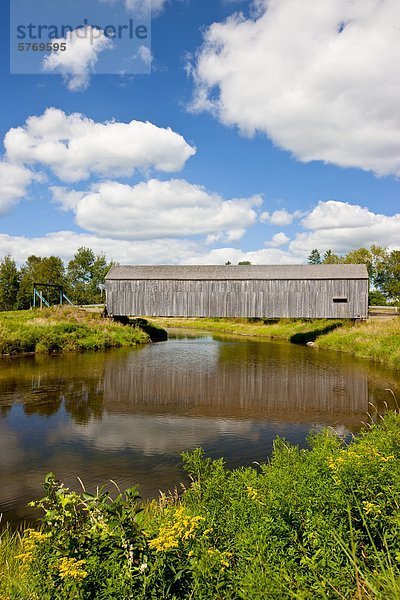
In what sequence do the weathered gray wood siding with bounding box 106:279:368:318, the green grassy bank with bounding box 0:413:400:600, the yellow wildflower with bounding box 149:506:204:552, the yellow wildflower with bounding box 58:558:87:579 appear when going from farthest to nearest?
the weathered gray wood siding with bounding box 106:279:368:318, the yellow wildflower with bounding box 149:506:204:552, the green grassy bank with bounding box 0:413:400:600, the yellow wildflower with bounding box 58:558:87:579

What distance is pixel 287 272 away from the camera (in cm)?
3200

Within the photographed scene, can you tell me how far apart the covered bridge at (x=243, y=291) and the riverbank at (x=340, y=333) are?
6.77ft

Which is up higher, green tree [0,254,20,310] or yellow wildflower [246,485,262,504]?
green tree [0,254,20,310]

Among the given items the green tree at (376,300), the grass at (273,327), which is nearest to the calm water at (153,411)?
the grass at (273,327)

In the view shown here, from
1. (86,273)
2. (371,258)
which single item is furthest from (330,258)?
(86,273)

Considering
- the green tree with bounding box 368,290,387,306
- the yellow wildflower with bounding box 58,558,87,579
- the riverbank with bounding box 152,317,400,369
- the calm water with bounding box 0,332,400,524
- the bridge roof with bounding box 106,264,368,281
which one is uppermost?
the bridge roof with bounding box 106,264,368,281

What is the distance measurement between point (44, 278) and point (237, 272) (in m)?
35.6

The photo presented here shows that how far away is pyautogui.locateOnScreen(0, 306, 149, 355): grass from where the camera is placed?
77.0ft

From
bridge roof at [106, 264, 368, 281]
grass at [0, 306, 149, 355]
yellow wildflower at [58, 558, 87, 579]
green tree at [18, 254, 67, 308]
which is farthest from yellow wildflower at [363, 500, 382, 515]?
green tree at [18, 254, 67, 308]

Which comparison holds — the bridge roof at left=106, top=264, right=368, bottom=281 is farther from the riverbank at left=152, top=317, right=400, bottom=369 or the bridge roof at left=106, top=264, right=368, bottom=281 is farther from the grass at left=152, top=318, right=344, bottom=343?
the grass at left=152, top=318, right=344, bottom=343

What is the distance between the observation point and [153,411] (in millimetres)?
12234

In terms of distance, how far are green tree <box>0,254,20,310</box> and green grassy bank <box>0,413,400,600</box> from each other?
197 ft

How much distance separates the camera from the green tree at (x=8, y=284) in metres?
58.5

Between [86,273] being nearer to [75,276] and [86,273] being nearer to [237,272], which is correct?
[75,276]
